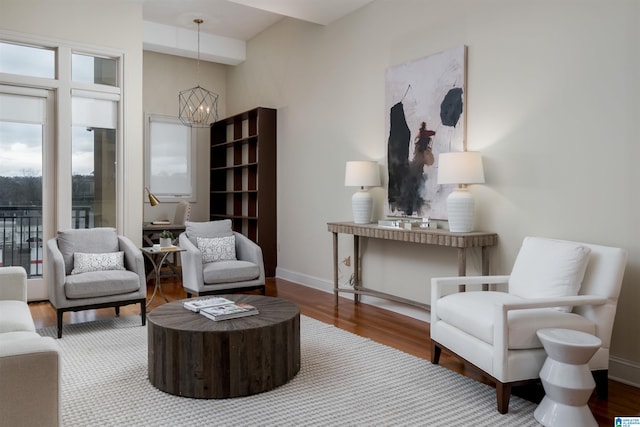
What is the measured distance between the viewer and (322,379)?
9.66ft

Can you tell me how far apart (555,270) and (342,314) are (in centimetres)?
223

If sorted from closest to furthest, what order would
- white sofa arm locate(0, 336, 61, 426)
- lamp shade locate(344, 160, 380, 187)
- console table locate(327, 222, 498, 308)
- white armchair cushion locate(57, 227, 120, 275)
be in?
white sofa arm locate(0, 336, 61, 426), console table locate(327, 222, 498, 308), white armchair cushion locate(57, 227, 120, 275), lamp shade locate(344, 160, 380, 187)

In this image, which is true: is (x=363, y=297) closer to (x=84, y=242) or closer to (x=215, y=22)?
(x=84, y=242)

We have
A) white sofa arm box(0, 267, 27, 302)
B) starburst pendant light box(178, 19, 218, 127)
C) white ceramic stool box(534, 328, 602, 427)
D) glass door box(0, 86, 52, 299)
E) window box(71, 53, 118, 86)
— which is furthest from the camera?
starburst pendant light box(178, 19, 218, 127)

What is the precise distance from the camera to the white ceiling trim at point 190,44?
6.54 metres

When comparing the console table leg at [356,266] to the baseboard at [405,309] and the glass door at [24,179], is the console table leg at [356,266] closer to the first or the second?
the baseboard at [405,309]

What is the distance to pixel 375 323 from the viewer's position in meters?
4.28

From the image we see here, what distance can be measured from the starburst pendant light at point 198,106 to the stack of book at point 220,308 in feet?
15.2

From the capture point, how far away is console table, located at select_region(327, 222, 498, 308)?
141 inches

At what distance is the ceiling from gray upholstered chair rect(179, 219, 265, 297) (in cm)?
246

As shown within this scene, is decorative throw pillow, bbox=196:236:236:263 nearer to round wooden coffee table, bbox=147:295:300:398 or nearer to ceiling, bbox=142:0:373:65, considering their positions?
round wooden coffee table, bbox=147:295:300:398

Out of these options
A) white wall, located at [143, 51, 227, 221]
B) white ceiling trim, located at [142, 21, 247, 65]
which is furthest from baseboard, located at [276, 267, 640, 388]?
white ceiling trim, located at [142, 21, 247, 65]

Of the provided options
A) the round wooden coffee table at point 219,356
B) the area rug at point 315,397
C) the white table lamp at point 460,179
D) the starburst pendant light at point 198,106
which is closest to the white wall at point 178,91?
the starburst pendant light at point 198,106

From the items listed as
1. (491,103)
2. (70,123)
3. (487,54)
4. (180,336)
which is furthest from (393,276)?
(70,123)
